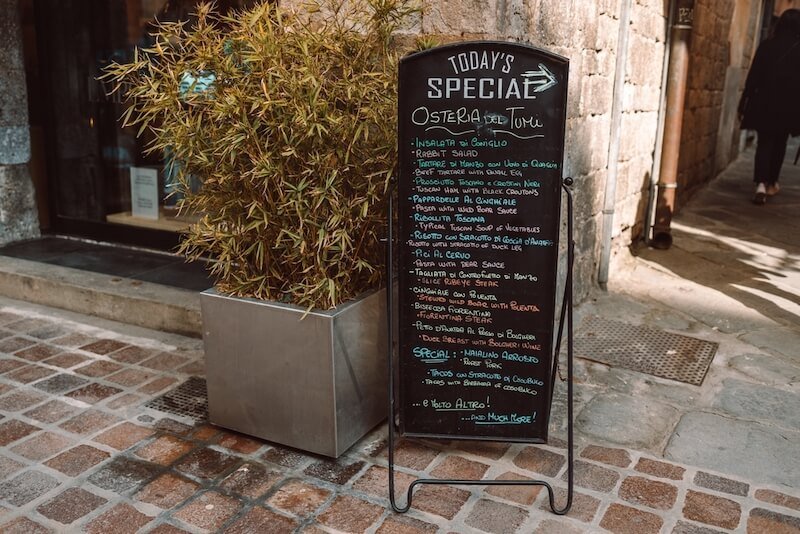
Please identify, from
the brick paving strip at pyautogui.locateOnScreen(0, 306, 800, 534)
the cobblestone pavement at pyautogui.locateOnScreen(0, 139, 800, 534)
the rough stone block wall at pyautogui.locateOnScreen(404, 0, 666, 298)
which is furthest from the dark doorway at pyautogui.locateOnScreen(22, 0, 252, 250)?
the rough stone block wall at pyautogui.locateOnScreen(404, 0, 666, 298)

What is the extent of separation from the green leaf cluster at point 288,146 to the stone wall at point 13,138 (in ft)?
10.2

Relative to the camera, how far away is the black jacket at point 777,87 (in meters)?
7.91

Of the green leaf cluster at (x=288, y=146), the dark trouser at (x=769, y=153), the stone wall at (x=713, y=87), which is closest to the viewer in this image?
the green leaf cluster at (x=288, y=146)

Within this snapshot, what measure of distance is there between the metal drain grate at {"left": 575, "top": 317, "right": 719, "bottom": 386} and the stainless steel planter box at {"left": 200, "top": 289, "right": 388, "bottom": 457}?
142 centimetres

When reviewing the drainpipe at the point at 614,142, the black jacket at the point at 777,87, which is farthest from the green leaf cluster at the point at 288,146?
the black jacket at the point at 777,87

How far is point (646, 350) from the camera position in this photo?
4.16 metres

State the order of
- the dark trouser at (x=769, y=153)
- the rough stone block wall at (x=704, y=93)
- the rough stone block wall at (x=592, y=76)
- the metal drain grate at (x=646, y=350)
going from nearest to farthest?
the rough stone block wall at (x=592, y=76)
the metal drain grate at (x=646, y=350)
the rough stone block wall at (x=704, y=93)
the dark trouser at (x=769, y=153)

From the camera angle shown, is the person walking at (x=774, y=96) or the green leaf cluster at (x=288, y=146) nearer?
the green leaf cluster at (x=288, y=146)

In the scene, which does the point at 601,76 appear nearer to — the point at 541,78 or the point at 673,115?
the point at 673,115

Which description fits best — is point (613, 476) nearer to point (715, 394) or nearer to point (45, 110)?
point (715, 394)

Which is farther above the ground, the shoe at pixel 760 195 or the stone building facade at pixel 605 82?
the stone building facade at pixel 605 82

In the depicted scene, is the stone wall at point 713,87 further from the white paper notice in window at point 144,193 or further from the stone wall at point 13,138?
the stone wall at point 13,138

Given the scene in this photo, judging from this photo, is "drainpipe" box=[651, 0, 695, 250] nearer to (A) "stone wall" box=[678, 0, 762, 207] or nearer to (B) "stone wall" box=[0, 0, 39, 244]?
(A) "stone wall" box=[678, 0, 762, 207]

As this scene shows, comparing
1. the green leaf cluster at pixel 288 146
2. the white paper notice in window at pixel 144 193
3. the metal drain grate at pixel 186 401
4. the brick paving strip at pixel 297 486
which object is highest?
the green leaf cluster at pixel 288 146
